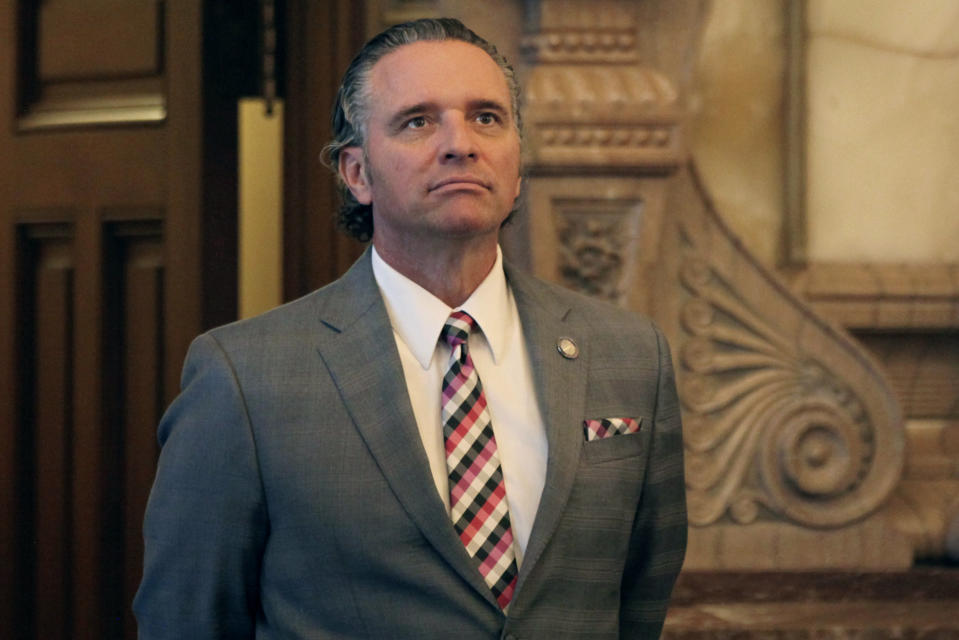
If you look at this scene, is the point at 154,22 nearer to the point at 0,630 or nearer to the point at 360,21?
the point at 360,21

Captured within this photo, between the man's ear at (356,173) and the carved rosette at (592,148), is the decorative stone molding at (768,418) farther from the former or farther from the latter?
the man's ear at (356,173)

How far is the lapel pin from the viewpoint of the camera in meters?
1.63

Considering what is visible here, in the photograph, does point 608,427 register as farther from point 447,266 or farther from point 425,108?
point 425,108

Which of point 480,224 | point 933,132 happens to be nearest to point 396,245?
point 480,224

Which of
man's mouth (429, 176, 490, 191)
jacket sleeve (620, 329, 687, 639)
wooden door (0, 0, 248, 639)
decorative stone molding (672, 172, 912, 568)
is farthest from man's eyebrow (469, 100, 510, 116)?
wooden door (0, 0, 248, 639)

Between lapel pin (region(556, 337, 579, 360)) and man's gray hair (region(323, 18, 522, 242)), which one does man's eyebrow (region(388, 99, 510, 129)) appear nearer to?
man's gray hair (region(323, 18, 522, 242))

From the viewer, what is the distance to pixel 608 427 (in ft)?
5.26

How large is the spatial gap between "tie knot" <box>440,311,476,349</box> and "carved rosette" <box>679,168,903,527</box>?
99 centimetres

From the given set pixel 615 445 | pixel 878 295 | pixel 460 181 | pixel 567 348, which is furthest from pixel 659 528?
pixel 878 295

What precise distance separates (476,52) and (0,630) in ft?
5.56

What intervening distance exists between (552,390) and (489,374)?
0.08 m

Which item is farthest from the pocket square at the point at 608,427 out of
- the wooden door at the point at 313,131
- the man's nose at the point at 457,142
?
the wooden door at the point at 313,131

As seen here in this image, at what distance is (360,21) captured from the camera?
113 inches

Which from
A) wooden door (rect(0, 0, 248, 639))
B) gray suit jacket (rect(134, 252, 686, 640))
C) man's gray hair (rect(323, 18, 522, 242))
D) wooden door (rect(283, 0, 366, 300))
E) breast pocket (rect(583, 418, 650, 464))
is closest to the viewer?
gray suit jacket (rect(134, 252, 686, 640))
